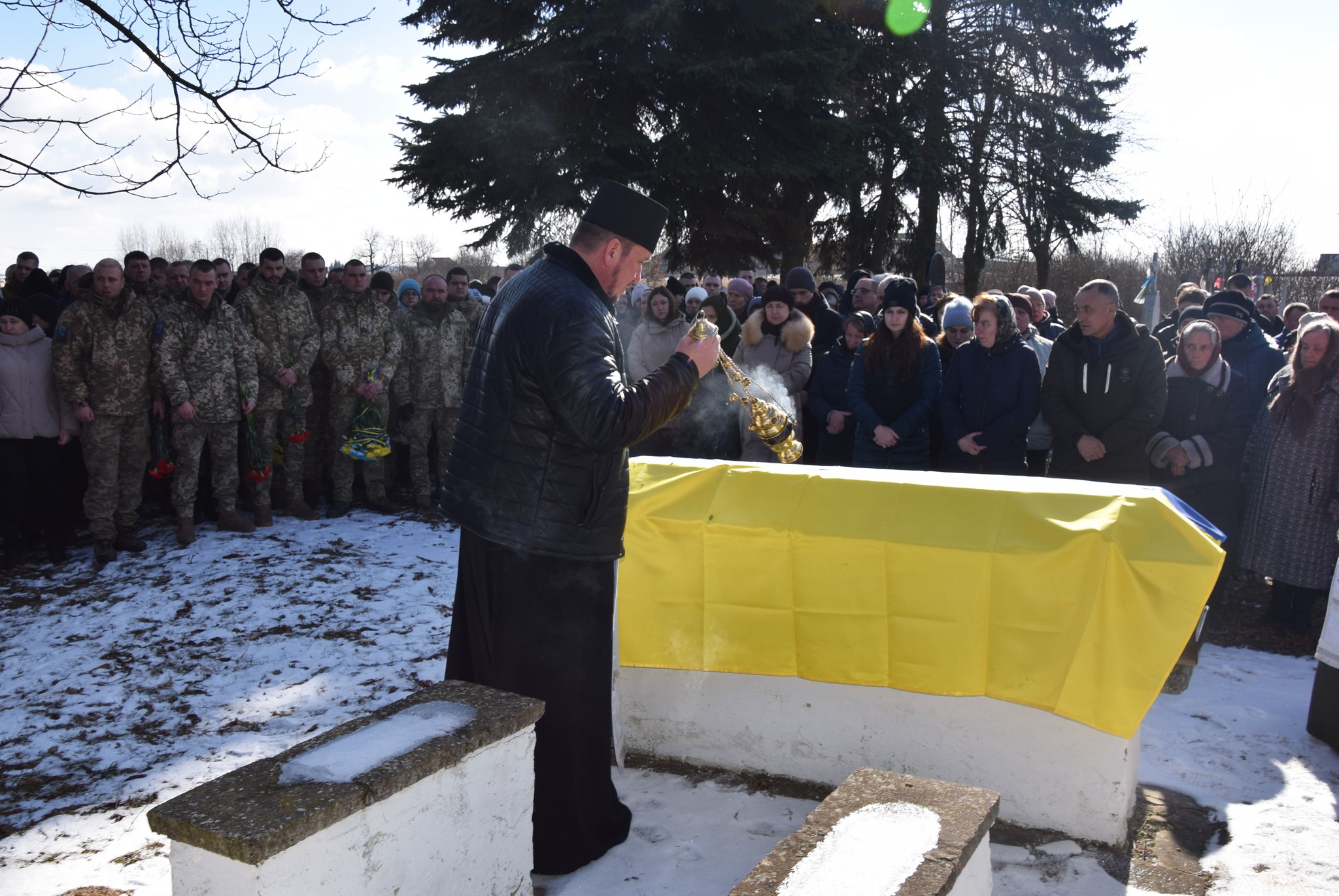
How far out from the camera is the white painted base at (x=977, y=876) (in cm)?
229

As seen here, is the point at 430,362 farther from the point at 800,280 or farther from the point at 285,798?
the point at 285,798

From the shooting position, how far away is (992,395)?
6199 millimetres

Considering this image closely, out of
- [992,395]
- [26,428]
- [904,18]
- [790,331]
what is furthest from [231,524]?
[904,18]

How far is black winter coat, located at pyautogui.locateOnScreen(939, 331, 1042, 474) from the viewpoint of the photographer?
6.14 m

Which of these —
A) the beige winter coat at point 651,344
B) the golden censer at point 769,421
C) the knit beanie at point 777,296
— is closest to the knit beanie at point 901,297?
the knit beanie at point 777,296

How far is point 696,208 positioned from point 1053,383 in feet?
45.5

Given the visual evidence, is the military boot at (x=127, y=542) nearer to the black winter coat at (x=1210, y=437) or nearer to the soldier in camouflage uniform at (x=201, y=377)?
the soldier in camouflage uniform at (x=201, y=377)

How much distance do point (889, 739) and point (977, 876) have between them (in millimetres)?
1009

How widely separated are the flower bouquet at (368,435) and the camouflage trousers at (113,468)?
5.16 feet

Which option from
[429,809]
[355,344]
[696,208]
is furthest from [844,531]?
[696,208]

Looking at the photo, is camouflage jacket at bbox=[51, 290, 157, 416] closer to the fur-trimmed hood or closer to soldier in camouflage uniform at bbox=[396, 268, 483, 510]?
soldier in camouflage uniform at bbox=[396, 268, 483, 510]

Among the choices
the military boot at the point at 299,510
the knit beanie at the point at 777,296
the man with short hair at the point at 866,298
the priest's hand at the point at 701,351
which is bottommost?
the military boot at the point at 299,510

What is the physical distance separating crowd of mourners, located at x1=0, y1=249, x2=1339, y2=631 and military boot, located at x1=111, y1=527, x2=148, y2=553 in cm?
2

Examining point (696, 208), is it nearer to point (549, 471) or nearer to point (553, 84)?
point (553, 84)
